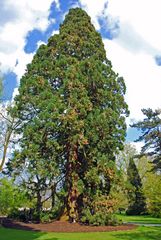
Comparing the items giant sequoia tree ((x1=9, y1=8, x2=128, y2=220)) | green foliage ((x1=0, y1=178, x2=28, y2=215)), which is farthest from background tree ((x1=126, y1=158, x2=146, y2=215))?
giant sequoia tree ((x1=9, y1=8, x2=128, y2=220))

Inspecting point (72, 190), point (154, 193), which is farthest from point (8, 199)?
point (154, 193)

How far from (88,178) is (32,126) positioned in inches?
188

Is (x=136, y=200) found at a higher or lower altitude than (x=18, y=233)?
higher

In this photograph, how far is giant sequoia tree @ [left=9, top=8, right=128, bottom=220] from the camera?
2125 centimetres

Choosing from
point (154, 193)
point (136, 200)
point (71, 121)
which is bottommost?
point (154, 193)

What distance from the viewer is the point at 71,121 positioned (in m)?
20.8

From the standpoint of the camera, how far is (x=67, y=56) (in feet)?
80.2

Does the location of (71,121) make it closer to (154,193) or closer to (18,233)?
(18,233)

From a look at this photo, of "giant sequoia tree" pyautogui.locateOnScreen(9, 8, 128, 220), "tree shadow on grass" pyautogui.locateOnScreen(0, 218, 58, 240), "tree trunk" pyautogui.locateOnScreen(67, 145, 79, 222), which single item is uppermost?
"giant sequoia tree" pyautogui.locateOnScreen(9, 8, 128, 220)

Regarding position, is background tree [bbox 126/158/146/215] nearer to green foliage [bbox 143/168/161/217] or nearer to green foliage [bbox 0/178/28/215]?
green foliage [bbox 143/168/161/217]

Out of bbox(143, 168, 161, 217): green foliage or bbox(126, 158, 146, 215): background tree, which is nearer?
bbox(143, 168, 161, 217): green foliage

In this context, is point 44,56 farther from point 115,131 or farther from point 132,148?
point 132,148

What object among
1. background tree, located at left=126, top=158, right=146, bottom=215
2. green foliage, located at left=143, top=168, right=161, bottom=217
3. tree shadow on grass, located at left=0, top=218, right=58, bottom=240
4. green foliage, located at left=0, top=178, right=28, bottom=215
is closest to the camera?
tree shadow on grass, located at left=0, top=218, right=58, bottom=240

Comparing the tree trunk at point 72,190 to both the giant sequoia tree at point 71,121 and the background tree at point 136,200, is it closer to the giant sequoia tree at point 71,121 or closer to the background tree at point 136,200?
the giant sequoia tree at point 71,121
